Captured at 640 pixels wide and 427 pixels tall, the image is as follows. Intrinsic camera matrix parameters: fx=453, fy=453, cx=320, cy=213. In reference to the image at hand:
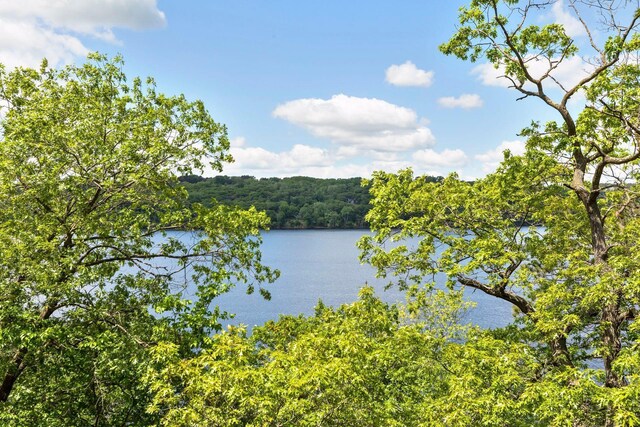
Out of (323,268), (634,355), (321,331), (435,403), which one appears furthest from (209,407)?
(323,268)

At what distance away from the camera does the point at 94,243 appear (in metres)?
13.1

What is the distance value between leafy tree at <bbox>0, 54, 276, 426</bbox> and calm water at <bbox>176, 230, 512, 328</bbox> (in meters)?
11.6

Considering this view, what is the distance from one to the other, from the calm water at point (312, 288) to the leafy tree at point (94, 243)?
1160 centimetres

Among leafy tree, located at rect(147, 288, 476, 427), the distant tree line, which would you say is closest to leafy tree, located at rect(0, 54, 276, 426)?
leafy tree, located at rect(147, 288, 476, 427)

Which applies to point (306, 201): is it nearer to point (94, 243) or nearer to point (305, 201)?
point (305, 201)

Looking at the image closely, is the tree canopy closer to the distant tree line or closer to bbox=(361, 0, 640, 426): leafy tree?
the distant tree line

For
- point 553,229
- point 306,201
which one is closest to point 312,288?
point 553,229

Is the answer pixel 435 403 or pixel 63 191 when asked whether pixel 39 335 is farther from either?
pixel 435 403

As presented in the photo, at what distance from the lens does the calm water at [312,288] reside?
1793 inches

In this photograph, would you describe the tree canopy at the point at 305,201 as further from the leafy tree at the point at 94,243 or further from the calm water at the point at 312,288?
the leafy tree at the point at 94,243

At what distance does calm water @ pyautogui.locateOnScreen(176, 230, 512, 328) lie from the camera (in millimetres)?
45550

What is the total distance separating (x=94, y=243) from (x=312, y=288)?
162 feet

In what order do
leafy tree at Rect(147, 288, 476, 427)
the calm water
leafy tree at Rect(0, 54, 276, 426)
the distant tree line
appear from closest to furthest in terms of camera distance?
leafy tree at Rect(147, 288, 476, 427) < leafy tree at Rect(0, 54, 276, 426) < the calm water < the distant tree line

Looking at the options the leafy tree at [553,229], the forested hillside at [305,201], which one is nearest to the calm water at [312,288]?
the leafy tree at [553,229]
